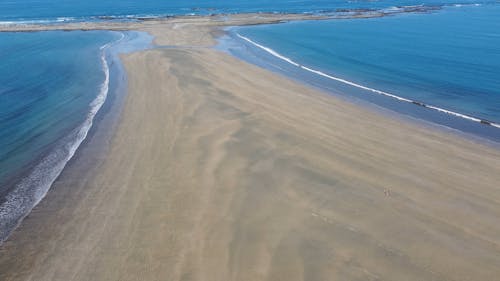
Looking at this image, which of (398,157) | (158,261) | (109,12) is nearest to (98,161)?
(158,261)

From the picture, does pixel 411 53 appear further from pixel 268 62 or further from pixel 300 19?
pixel 300 19

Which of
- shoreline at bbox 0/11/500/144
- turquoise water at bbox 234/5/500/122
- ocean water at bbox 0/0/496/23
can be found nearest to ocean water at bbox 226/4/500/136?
turquoise water at bbox 234/5/500/122

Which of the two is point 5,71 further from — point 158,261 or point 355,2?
point 355,2

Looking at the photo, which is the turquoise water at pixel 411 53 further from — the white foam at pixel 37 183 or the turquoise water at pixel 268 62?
the white foam at pixel 37 183

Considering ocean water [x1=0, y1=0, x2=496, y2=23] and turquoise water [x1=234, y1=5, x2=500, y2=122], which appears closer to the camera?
turquoise water [x1=234, y1=5, x2=500, y2=122]

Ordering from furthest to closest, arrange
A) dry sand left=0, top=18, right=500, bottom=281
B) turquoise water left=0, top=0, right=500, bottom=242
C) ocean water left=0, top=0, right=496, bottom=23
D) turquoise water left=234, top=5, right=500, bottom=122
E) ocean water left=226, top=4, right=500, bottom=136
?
ocean water left=0, top=0, right=496, bottom=23, turquoise water left=234, top=5, right=500, bottom=122, ocean water left=226, top=4, right=500, bottom=136, turquoise water left=0, top=0, right=500, bottom=242, dry sand left=0, top=18, right=500, bottom=281

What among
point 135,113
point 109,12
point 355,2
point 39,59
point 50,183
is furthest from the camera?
point 355,2

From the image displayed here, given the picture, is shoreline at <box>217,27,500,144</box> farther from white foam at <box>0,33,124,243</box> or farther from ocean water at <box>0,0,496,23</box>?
ocean water at <box>0,0,496,23</box>
